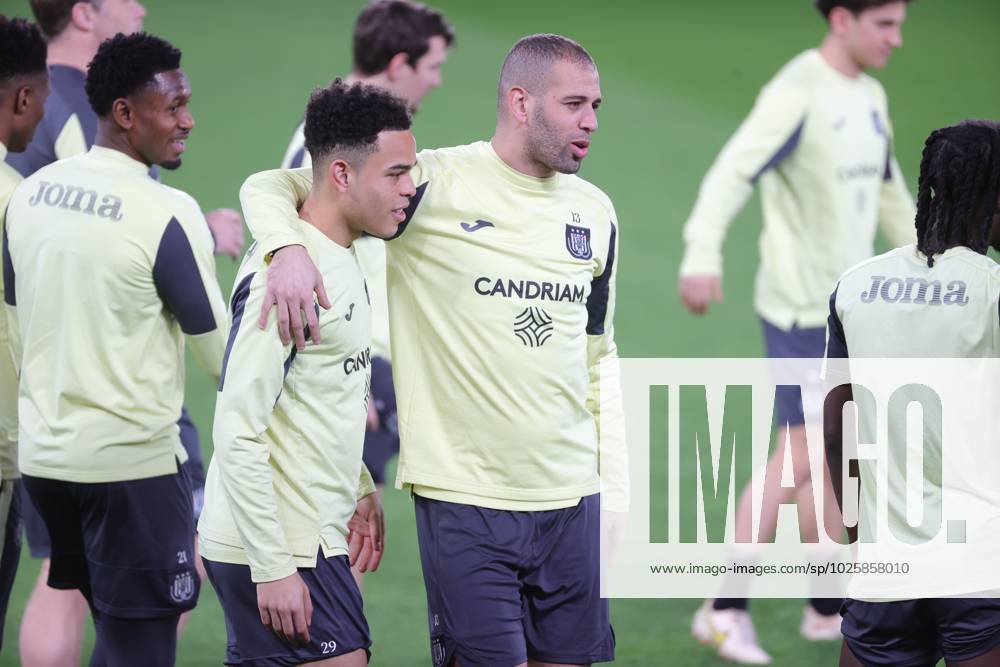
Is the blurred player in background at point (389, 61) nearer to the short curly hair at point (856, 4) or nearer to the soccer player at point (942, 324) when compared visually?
the short curly hair at point (856, 4)

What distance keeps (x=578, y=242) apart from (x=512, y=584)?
886mm

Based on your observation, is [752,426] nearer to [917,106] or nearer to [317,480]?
[317,480]

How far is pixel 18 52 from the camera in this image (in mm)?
4191

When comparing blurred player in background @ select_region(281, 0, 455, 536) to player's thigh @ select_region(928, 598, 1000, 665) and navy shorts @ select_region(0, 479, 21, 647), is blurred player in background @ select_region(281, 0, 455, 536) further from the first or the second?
player's thigh @ select_region(928, 598, 1000, 665)

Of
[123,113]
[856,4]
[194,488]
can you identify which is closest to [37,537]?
[194,488]

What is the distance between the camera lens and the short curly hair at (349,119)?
11.4 ft

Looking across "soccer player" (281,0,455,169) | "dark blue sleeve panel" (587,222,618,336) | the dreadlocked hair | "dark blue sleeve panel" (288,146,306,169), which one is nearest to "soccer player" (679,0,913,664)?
"soccer player" (281,0,455,169)

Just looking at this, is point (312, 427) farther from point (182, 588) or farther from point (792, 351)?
point (792, 351)

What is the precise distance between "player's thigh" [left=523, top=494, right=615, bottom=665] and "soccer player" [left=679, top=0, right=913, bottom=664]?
6.85 ft

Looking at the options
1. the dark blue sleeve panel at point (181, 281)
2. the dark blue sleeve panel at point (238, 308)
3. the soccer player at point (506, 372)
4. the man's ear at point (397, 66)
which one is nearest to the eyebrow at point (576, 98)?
the soccer player at point (506, 372)

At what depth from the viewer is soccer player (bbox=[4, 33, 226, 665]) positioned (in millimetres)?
3898

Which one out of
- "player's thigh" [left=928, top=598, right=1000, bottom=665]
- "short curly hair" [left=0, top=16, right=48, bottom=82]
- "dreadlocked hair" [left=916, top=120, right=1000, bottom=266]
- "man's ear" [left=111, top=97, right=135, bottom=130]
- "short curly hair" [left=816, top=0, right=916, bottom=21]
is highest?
"short curly hair" [left=816, top=0, right=916, bottom=21]

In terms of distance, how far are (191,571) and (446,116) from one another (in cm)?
994

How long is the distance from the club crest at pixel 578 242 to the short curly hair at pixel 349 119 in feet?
1.73
